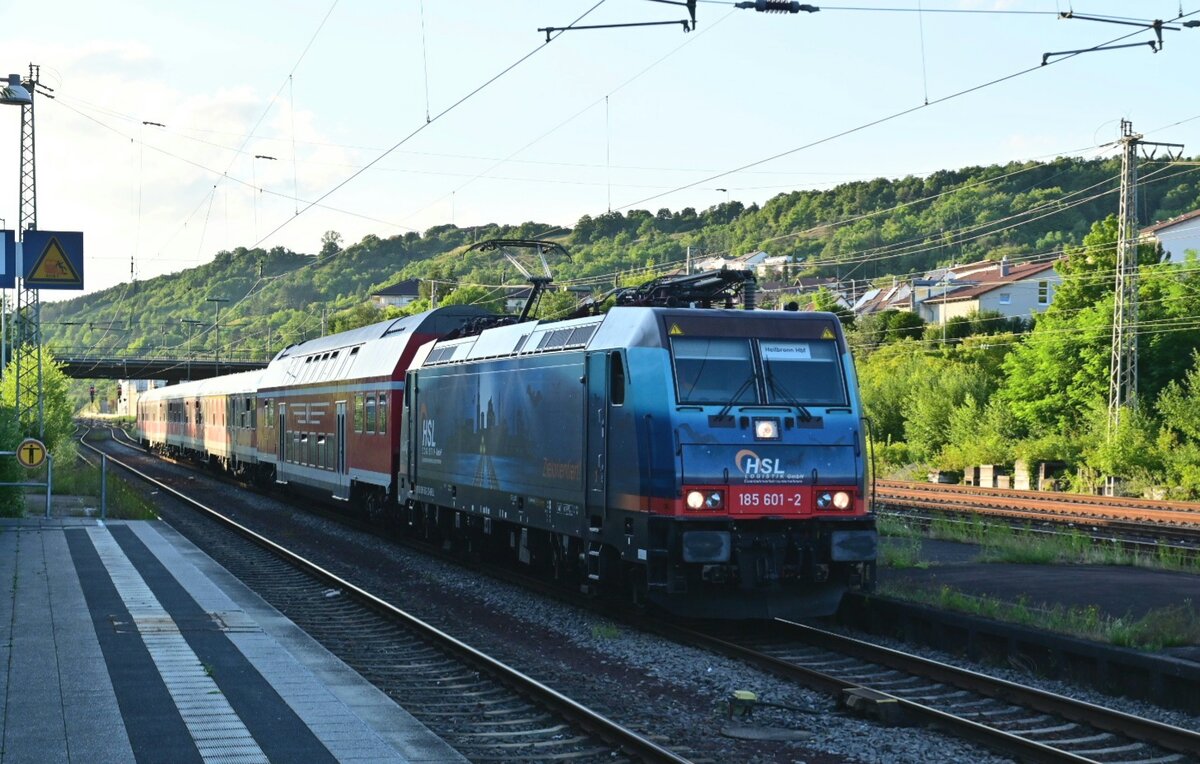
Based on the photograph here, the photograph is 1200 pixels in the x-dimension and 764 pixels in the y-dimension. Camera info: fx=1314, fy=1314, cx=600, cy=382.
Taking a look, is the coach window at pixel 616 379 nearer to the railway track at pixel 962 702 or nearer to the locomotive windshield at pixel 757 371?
the locomotive windshield at pixel 757 371

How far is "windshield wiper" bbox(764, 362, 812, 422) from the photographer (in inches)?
532

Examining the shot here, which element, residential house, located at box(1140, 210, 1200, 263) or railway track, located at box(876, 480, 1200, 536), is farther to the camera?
residential house, located at box(1140, 210, 1200, 263)

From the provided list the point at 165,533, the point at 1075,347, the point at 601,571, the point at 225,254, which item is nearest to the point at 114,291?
the point at 225,254

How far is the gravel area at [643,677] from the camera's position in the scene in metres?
8.87

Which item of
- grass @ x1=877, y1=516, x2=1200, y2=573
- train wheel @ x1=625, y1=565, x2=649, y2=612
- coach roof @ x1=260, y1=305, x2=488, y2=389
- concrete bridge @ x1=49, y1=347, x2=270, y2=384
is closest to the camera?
train wheel @ x1=625, y1=565, x2=649, y2=612

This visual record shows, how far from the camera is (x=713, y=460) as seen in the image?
13016mm

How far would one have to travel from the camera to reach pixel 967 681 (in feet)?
34.8

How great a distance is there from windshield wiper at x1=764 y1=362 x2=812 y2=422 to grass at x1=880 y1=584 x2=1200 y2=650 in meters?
2.21

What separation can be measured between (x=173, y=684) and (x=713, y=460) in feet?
18.2

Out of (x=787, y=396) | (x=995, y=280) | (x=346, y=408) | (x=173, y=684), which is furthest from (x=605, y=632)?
(x=995, y=280)

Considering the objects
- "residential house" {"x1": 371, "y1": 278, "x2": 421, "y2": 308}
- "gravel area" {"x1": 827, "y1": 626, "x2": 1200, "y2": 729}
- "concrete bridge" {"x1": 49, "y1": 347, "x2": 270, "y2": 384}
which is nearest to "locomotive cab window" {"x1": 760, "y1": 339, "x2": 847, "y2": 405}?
"gravel area" {"x1": 827, "y1": 626, "x2": 1200, "y2": 729}

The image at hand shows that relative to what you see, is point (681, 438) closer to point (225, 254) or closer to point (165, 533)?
point (165, 533)

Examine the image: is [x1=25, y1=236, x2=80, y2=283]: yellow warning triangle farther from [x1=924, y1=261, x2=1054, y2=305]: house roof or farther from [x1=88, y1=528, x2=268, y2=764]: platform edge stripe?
[x1=924, y1=261, x2=1054, y2=305]: house roof

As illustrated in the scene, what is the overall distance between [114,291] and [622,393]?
6327 inches
